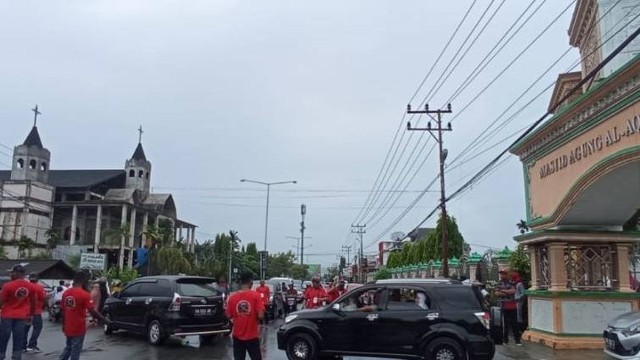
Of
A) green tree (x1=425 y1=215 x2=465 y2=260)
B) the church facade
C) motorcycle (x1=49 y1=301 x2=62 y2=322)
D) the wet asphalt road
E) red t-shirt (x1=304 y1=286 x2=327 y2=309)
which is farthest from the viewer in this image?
the church facade

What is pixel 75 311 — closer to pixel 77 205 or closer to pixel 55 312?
pixel 55 312

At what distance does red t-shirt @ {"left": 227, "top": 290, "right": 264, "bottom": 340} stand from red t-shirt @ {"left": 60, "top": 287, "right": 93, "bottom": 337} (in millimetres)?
2453

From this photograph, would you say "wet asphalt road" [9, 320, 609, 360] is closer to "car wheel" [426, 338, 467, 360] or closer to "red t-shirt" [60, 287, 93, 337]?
"car wheel" [426, 338, 467, 360]

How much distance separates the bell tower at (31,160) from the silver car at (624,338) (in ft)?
243

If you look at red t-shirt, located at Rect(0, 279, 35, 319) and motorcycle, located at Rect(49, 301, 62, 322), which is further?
motorcycle, located at Rect(49, 301, 62, 322)

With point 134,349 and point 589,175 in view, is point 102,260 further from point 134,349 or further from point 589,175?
point 589,175

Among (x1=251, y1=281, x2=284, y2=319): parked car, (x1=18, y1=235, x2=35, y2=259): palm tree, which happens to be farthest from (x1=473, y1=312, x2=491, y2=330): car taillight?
(x1=18, y1=235, x2=35, y2=259): palm tree

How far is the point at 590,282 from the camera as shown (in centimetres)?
1549

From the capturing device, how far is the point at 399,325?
11125 millimetres

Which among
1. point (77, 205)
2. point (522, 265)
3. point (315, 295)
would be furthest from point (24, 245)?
point (522, 265)

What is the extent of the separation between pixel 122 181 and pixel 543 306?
3000 inches

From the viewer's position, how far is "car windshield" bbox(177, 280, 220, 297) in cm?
1498

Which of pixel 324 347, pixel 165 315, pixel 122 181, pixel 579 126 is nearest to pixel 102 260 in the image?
pixel 165 315

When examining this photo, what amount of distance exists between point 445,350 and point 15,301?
24.2 ft
